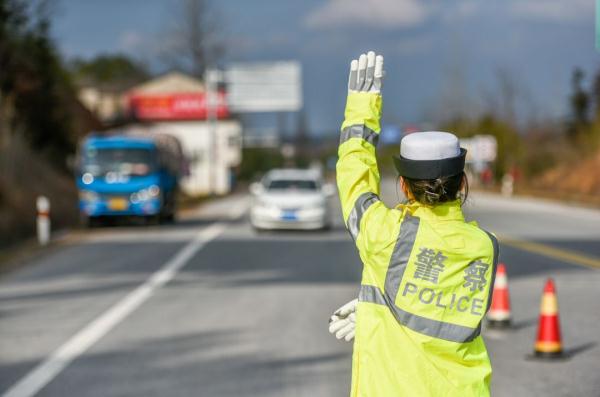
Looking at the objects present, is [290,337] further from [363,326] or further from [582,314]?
[363,326]

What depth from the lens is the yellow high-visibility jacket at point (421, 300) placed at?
3.49m

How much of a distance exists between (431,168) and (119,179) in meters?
26.4

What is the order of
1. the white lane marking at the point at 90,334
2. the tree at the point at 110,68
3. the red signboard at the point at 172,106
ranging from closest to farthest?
the white lane marking at the point at 90,334
the red signboard at the point at 172,106
the tree at the point at 110,68

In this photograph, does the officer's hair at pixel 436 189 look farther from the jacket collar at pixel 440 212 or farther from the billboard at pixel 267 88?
the billboard at pixel 267 88

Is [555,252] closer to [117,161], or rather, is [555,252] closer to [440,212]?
[117,161]

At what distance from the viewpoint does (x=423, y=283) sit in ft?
11.5

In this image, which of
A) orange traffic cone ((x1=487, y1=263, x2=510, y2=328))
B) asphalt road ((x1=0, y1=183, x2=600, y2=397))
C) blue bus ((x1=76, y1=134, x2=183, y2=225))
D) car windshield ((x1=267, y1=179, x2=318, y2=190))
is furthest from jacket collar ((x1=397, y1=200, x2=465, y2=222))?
blue bus ((x1=76, y1=134, x2=183, y2=225))

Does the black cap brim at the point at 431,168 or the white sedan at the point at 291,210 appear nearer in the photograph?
the black cap brim at the point at 431,168

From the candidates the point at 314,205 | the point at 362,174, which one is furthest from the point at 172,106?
the point at 362,174

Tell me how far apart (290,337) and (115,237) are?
52.5 feet

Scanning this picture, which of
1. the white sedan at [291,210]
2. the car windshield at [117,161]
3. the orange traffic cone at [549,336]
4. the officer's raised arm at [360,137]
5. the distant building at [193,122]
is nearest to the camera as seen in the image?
the officer's raised arm at [360,137]

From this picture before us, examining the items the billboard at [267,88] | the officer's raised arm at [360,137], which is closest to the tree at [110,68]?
the billboard at [267,88]

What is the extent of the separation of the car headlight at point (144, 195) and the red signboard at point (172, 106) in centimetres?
8107

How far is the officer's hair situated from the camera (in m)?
3.51
